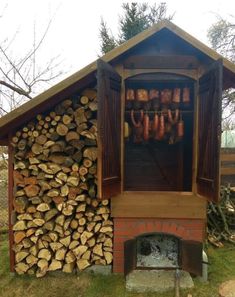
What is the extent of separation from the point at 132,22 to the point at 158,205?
32.0 ft

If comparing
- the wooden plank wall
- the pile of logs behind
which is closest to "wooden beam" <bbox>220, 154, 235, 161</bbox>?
the wooden plank wall

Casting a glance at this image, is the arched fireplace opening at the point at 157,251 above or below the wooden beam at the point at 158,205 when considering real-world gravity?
below

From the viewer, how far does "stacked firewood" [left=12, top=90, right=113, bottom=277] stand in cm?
389

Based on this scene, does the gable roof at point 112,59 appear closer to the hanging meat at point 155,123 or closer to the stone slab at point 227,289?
the hanging meat at point 155,123

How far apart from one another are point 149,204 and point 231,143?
30.6ft

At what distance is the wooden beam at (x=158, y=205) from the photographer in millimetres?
3916

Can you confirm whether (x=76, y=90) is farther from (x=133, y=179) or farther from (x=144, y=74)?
(x=133, y=179)

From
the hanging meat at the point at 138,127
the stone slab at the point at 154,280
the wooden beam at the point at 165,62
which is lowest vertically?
the stone slab at the point at 154,280

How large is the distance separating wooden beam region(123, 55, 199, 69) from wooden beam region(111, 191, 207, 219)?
180 centimetres

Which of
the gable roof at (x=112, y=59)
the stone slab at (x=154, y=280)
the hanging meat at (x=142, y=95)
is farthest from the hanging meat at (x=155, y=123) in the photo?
the stone slab at (x=154, y=280)

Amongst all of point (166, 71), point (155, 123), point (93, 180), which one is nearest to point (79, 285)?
point (93, 180)

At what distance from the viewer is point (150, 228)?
13.0ft

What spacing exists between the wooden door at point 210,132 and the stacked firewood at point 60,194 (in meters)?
1.44

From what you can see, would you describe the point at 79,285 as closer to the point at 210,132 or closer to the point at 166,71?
the point at 210,132
